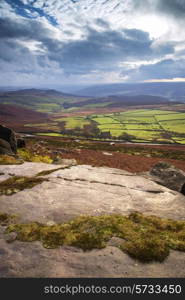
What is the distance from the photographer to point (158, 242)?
9266 millimetres

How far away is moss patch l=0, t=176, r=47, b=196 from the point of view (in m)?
15.2

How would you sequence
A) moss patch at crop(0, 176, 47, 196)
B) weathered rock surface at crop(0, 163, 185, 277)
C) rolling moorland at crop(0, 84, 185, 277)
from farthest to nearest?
moss patch at crop(0, 176, 47, 196), rolling moorland at crop(0, 84, 185, 277), weathered rock surface at crop(0, 163, 185, 277)

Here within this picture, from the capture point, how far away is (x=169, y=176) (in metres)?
22.4

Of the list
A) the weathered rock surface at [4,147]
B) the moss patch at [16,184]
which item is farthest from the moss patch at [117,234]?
the weathered rock surface at [4,147]

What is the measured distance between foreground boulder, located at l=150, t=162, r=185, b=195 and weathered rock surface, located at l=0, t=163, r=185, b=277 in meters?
3.70

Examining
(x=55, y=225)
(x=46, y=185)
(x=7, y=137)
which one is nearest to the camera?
(x=55, y=225)

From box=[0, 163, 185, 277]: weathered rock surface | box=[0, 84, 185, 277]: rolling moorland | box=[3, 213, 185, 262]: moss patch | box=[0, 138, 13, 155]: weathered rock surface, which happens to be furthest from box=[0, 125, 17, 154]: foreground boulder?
box=[3, 213, 185, 262]: moss patch

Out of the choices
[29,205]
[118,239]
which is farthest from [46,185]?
[118,239]

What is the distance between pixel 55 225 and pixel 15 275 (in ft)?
12.0

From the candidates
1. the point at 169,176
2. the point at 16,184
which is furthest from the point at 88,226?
the point at 169,176

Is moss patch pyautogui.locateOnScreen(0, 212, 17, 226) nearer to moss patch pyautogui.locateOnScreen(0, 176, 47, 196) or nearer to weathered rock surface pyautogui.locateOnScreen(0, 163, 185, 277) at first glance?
weathered rock surface pyautogui.locateOnScreen(0, 163, 185, 277)

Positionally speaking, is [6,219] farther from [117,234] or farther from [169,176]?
[169,176]

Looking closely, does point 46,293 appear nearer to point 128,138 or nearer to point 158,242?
point 158,242

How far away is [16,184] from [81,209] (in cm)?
706
